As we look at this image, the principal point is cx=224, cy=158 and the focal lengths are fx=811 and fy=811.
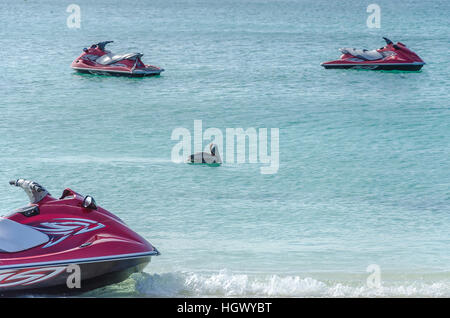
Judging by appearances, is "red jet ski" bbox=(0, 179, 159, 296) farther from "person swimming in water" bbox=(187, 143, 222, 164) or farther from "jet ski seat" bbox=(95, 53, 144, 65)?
"jet ski seat" bbox=(95, 53, 144, 65)

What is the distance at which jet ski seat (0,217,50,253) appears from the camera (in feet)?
29.0

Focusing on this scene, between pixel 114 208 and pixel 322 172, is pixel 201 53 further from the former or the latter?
pixel 114 208

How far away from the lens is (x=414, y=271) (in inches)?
432

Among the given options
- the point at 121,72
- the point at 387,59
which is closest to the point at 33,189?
the point at 121,72

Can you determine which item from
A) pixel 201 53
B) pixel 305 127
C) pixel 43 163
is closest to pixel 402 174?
pixel 305 127

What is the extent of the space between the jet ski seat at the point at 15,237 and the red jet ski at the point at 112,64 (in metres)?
19.1

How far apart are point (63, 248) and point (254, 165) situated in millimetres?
8531

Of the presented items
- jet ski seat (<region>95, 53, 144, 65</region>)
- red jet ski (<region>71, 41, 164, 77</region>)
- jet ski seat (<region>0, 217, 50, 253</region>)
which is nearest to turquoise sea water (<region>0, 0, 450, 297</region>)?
red jet ski (<region>71, 41, 164, 77</region>)

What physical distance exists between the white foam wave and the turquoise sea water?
0.08ft

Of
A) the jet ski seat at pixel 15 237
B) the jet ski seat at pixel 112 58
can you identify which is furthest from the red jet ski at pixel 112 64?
the jet ski seat at pixel 15 237

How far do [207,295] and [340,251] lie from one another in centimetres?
268

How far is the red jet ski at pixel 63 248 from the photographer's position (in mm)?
8867

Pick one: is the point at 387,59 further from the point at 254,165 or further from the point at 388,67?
the point at 254,165

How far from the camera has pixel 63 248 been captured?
905cm
